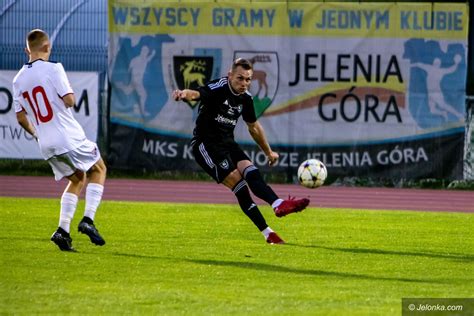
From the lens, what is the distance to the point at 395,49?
896 inches

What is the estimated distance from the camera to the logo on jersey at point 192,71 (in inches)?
911

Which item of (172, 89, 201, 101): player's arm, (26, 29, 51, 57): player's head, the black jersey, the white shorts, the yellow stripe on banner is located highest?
(26, 29, 51, 57): player's head

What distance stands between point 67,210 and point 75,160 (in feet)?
1.65

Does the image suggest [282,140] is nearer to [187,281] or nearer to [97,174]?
[97,174]

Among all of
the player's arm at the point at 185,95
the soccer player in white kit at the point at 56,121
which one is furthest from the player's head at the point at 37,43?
the player's arm at the point at 185,95

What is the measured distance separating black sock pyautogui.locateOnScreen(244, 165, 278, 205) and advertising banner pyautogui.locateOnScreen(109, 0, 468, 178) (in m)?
10.2

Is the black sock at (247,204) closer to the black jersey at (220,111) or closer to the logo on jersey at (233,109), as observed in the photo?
the black jersey at (220,111)

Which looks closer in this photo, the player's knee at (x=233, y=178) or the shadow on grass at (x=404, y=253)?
the shadow on grass at (x=404, y=253)

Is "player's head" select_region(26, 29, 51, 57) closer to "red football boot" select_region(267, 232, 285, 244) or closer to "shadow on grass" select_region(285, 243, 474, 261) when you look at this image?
"red football boot" select_region(267, 232, 285, 244)

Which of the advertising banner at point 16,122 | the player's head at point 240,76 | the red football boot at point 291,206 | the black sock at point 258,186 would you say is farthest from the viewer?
the advertising banner at point 16,122

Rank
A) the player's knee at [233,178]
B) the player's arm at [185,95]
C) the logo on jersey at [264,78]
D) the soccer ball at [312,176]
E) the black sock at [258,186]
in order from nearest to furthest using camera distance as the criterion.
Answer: the player's arm at [185,95] < the black sock at [258,186] < the player's knee at [233,178] < the soccer ball at [312,176] < the logo on jersey at [264,78]

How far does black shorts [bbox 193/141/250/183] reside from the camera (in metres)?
12.8

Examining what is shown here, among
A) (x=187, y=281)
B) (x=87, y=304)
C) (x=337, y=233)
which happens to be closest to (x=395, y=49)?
(x=337, y=233)

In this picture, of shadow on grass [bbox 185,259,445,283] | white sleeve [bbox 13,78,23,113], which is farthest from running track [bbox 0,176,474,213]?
shadow on grass [bbox 185,259,445,283]
